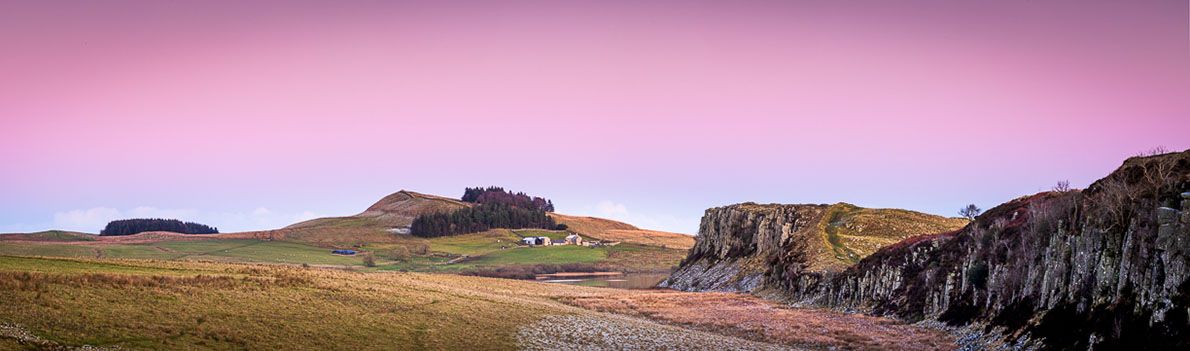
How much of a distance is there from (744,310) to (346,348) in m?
43.1

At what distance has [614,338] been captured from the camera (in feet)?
146

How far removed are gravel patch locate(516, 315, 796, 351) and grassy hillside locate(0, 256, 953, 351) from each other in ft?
0.40

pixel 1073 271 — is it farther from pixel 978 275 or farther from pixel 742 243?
pixel 742 243

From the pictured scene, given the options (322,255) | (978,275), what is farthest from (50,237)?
(978,275)

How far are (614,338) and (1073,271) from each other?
2355 centimetres

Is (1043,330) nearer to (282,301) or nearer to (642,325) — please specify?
(642,325)

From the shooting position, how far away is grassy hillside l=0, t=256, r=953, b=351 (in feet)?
101

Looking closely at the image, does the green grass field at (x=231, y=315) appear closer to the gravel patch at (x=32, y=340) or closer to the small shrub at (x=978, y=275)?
the gravel patch at (x=32, y=340)

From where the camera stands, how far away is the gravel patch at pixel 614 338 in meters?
41.3

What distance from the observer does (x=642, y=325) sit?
173 ft

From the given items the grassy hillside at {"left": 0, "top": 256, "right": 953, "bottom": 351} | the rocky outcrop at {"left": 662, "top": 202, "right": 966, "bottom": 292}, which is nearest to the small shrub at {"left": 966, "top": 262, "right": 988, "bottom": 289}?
the grassy hillside at {"left": 0, "top": 256, "right": 953, "bottom": 351}

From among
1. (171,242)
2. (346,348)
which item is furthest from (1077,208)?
(171,242)

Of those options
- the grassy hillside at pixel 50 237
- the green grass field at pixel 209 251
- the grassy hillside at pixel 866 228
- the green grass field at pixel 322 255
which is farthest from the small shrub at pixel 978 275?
the grassy hillside at pixel 50 237

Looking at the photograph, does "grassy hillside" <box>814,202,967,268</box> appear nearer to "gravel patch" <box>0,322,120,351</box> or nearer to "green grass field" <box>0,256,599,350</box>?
"green grass field" <box>0,256,599,350</box>
